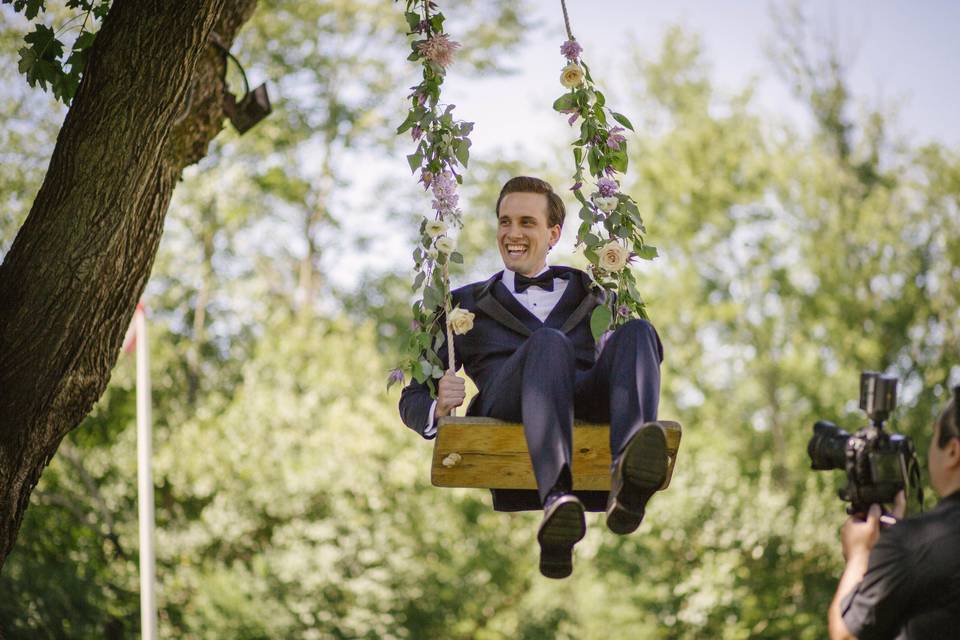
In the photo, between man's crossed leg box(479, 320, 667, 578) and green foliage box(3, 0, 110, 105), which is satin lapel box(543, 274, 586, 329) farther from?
green foliage box(3, 0, 110, 105)

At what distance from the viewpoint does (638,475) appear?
326cm

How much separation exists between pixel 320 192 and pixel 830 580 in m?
9.65

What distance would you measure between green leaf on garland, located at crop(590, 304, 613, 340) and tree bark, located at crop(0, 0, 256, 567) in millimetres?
1505

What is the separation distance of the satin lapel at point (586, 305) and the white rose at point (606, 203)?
262mm

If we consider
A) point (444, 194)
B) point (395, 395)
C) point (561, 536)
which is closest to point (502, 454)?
point (561, 536)

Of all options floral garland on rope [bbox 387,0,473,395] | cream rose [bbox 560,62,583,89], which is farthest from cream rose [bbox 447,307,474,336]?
cream rose [bbox 560,62,583,89]

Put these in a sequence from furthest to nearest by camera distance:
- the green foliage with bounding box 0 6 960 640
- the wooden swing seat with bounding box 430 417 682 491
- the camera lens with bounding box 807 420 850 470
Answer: the green foliage with bounding box 0 6 960 640
the wooden swing seat with bounding box 430 417 682 491
the camera lens with bounding box 807 420 850 470

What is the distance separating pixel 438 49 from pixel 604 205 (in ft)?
2.79

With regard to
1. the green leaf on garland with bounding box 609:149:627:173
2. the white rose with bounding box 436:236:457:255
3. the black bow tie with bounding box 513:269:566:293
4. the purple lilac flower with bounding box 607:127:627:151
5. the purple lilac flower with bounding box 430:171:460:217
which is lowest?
the black bow tie with bounding box 513:269:566:293

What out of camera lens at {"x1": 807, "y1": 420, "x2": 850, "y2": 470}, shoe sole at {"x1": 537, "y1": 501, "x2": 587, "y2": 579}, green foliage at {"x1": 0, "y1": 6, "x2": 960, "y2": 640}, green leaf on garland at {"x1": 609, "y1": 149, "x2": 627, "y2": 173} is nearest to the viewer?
camera lens at {"x1": 807, "y1": 420, "x2": 850, "y2": 470}

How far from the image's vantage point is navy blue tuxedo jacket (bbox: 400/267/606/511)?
4047 mm

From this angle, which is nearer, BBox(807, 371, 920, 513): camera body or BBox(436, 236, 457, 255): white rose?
BBox(807, 371, 920, 513): camera body

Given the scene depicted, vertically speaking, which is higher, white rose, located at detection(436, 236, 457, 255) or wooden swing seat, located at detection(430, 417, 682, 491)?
white rose, located at detection(436, 236, 457, 255)

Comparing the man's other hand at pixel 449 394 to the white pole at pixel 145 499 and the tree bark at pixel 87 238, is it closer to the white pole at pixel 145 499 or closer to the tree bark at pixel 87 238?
the tree bark at pixel 87 238
